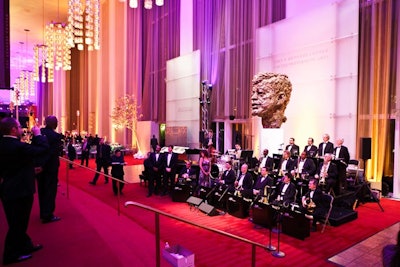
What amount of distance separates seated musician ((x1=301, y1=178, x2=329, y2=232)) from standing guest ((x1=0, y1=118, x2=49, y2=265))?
4.85 meters

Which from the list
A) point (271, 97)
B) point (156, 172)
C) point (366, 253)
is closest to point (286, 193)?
point (366, 253)

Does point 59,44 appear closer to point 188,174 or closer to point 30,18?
point 188,174

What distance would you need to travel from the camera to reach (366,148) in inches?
321

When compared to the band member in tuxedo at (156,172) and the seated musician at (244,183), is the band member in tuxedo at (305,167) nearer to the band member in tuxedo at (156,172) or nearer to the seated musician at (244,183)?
the seated musician at (244,183)

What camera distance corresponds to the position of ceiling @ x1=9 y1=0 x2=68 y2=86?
66.7 ft

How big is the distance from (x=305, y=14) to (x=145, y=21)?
12770 mm

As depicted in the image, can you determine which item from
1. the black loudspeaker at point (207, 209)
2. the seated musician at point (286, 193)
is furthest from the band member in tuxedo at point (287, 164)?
the black loudspeaker at point (207, 209)

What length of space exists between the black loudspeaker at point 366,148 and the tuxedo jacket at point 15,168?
25.5 ft

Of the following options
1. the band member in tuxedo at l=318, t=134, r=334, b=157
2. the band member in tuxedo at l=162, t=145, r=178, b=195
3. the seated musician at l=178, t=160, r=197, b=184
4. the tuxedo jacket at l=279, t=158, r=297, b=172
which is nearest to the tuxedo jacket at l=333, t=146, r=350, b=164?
the band member in tuxedo at l=318, t=134, r=334, b=157

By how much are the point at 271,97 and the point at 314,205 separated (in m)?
4.69

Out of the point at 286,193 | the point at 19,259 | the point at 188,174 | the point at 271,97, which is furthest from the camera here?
the point at 271,97

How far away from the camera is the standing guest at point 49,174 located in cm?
457

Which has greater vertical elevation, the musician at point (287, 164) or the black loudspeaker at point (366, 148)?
the black loudspeaker at point (366, 148)

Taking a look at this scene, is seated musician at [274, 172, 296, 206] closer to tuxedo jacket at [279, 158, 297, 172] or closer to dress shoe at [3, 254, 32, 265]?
tuxedo jacket at [279, 158, 297, 172]
